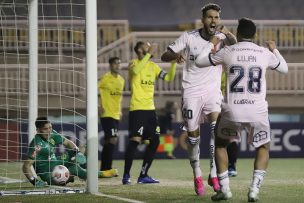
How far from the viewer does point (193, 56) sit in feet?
36.7

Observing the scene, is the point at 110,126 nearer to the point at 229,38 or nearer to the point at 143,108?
the point at 143,108

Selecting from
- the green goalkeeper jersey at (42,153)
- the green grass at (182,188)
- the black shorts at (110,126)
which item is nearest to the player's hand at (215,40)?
the green grass at (182,188)

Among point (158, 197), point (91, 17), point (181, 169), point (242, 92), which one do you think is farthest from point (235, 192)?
point (181, 169)

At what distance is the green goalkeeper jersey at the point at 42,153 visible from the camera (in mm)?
12828

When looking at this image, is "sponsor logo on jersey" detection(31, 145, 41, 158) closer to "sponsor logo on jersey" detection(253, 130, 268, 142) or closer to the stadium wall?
"sponsor logo on jersey" detection(253, 130, 268, 142)

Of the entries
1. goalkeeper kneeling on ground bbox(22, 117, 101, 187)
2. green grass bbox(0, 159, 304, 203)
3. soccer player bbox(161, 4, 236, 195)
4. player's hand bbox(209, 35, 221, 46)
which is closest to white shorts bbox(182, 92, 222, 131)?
soccer player bbox(161, 4, 236, 195)

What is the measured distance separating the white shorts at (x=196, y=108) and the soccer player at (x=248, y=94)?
140cm

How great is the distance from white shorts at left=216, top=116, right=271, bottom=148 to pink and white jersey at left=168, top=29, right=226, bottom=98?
1462 millimetres

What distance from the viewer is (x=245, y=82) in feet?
31.7

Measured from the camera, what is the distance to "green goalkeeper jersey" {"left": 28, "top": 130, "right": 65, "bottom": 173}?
42.1 ft

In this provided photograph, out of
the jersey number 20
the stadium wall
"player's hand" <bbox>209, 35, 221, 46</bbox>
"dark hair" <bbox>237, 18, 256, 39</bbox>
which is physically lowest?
the stadium wall

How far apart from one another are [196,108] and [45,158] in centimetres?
272

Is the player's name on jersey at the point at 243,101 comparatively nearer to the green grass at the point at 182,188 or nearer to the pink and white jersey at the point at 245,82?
the pink and white jersey at the point at 245,82

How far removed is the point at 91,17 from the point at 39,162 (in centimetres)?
283
